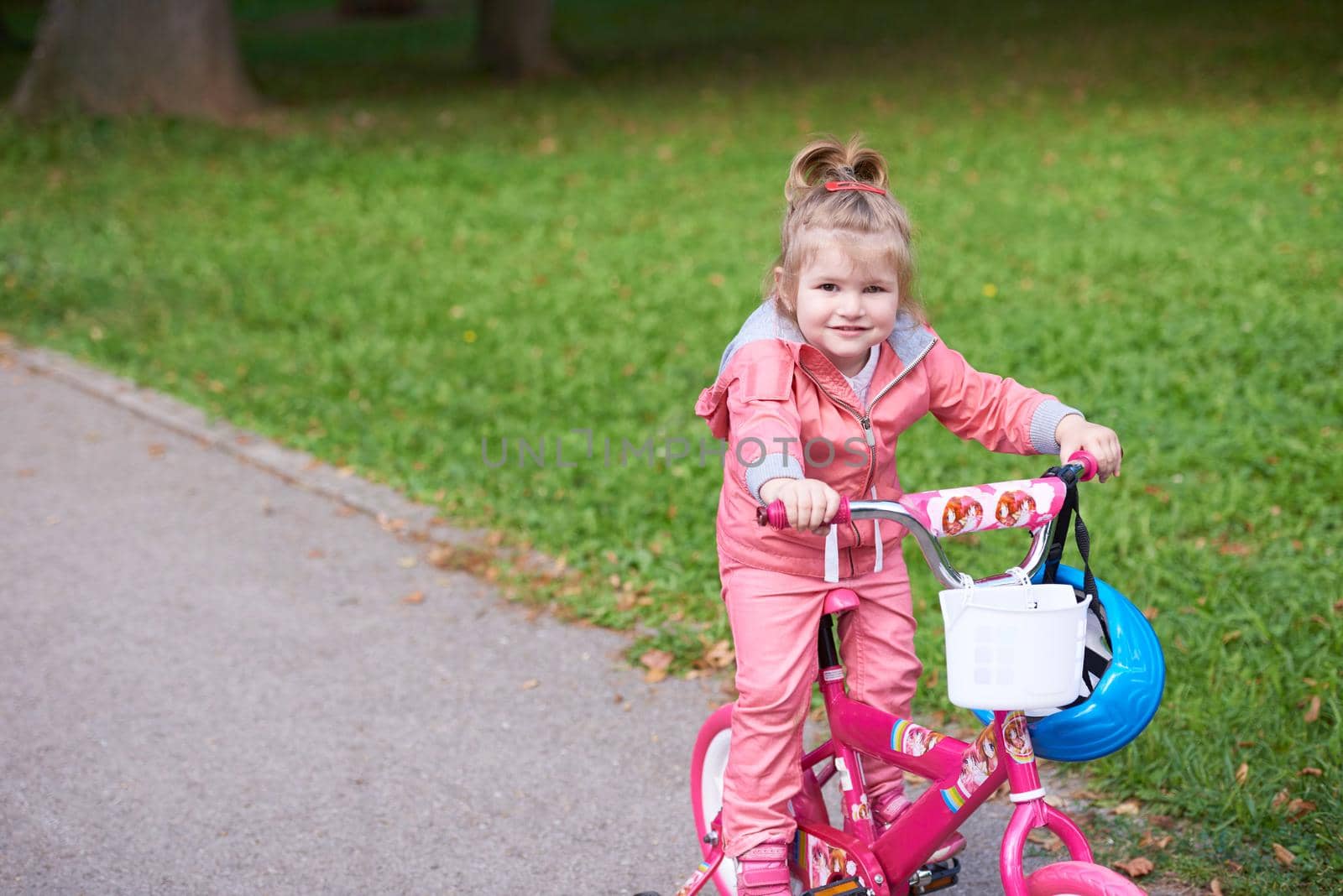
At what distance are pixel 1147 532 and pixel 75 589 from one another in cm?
396

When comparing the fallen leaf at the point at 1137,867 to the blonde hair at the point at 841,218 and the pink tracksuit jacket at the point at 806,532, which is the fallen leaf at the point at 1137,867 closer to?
the pink tracksuit jacket at the point at 806,532

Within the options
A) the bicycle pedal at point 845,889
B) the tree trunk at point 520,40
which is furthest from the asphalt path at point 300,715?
the tree trunk at point 520,40

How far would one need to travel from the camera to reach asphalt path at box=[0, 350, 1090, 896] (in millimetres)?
3459

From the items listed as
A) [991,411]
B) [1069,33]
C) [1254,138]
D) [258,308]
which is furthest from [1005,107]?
[991,411]

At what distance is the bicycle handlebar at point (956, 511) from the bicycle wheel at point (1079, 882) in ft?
1.63

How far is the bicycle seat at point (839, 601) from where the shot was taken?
106 inches

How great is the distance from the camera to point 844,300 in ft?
8.43

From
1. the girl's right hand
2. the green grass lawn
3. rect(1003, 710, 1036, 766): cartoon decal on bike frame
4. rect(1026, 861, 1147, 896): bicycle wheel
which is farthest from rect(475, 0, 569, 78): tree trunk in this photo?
rect(1026, 861, 1147, 896): bicycle wheel

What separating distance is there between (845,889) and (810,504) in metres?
0.94

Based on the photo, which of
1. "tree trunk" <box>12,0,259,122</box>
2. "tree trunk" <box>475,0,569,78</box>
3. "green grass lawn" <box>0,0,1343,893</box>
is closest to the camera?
"green grass lawn" <box>0,0,1343,893</box>

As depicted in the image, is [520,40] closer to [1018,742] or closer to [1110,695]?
[1018,742]

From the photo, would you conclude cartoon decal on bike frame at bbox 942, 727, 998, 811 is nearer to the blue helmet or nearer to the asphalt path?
the blue helmet

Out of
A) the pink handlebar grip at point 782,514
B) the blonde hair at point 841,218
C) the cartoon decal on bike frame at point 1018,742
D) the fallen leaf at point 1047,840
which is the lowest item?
the fallen leaf at point 1047,840

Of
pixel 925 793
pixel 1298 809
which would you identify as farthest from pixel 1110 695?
pixel 1298 809
